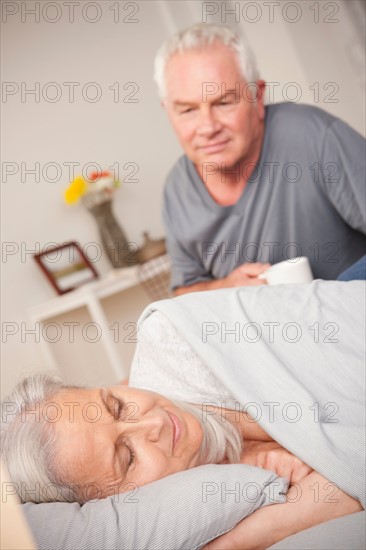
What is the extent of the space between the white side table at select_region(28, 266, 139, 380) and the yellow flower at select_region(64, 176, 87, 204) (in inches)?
14.6

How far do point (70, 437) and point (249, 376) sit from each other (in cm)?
32

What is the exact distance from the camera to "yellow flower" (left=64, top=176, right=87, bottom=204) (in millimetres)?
3111

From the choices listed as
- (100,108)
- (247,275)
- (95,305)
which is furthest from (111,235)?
(247,275)

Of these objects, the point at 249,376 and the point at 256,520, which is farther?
the point at 249,376

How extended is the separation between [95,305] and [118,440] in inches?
73.0

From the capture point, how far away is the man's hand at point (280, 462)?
113 centimetres

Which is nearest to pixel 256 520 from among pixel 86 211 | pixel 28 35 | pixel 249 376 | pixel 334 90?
pixel 249 376

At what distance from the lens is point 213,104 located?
1954 millimetres

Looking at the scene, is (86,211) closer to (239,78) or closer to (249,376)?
(239,78)

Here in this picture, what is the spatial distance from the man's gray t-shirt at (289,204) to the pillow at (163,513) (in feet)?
3.30

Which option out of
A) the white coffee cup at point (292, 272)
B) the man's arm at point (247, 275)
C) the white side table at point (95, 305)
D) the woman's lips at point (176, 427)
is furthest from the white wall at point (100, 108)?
the woman's lips at point (176, 427)

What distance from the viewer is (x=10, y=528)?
0.50 metres

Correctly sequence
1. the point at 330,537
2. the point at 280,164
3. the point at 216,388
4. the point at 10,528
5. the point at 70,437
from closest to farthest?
the point at 10,528 → the point at 330,537 → the point at 70,437 → the point at 216,388 → the point at 280,164

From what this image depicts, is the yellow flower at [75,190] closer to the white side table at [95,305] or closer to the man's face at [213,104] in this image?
the white side table at [95,305]
